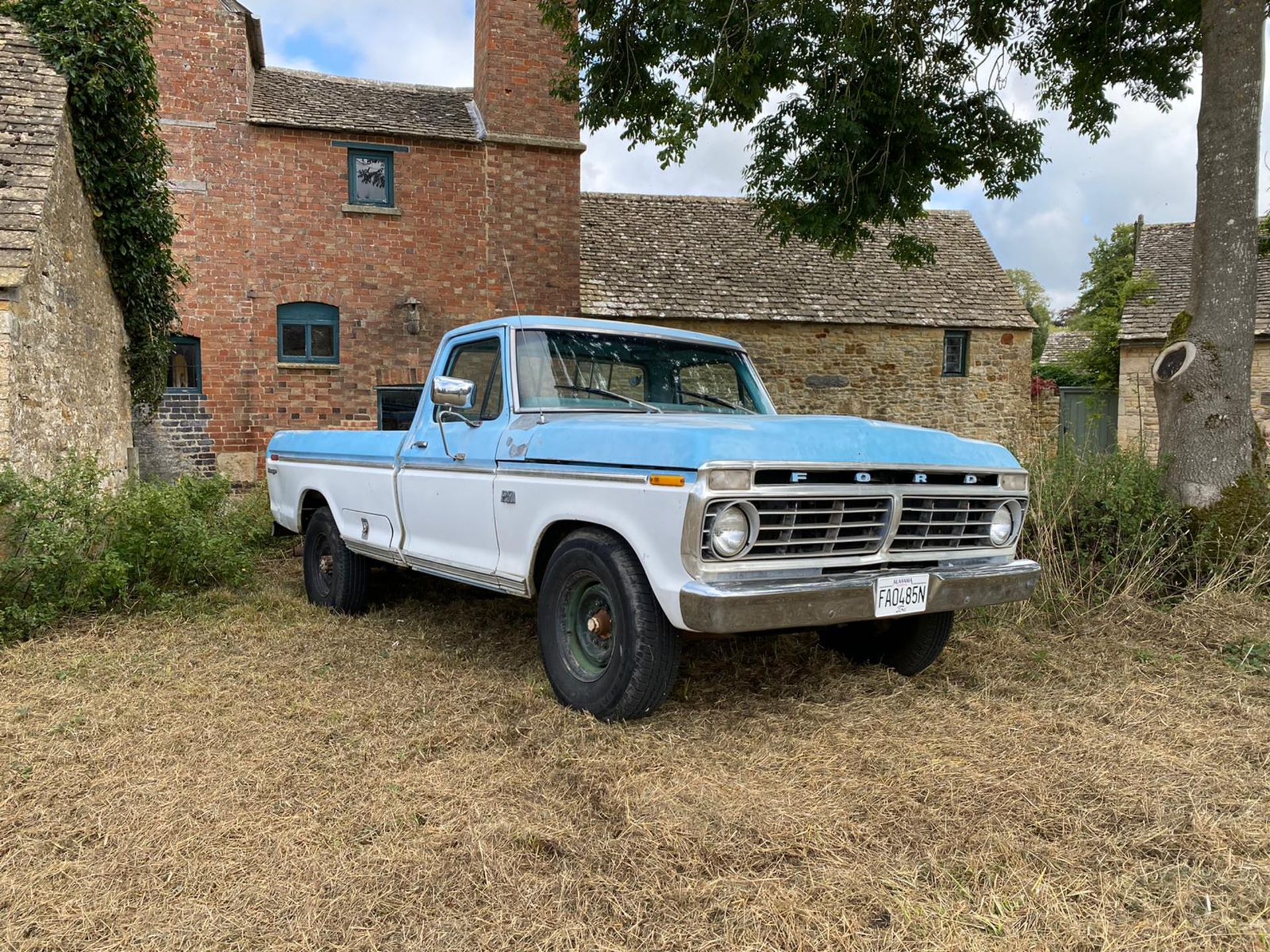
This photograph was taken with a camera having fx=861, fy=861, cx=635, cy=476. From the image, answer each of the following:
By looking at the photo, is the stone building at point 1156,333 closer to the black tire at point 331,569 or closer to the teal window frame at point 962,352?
the teal window frame at point 962,352

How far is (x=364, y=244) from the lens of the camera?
14.1 m

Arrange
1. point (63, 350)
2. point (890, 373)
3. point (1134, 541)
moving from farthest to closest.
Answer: point (890, 373)
point (63, 350)
point (1134, 541)

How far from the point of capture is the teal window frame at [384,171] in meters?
14.1

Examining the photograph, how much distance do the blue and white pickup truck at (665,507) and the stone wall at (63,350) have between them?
3.66 metres

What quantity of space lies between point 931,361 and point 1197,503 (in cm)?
1170

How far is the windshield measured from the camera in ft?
15.0

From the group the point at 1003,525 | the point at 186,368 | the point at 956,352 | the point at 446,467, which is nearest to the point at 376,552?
the point at 446,467

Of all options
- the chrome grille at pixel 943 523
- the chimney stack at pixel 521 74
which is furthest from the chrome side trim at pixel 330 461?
the chimney stack at pixel 521 74

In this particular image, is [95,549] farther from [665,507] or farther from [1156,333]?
[1156,333]

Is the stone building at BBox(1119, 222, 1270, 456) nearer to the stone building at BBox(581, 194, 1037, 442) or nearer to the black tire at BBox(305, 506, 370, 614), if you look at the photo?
the stone building at BBox(581, 194, 1037, 442)

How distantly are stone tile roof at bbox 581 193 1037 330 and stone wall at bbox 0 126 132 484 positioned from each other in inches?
303

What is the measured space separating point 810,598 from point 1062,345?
109ft

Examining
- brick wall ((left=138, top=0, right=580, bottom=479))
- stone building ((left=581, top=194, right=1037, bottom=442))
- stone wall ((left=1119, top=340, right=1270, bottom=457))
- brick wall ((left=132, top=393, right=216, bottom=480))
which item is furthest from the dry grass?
stone wall ((left=1119, top=340, right=1270, bottom=457))

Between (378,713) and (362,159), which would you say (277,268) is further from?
(378,713)
